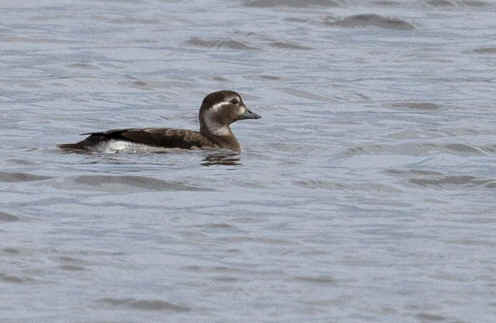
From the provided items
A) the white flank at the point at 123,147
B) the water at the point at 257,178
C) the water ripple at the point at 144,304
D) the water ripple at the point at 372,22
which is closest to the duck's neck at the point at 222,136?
the water at the point at 257,178

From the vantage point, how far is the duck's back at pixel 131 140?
16703mm

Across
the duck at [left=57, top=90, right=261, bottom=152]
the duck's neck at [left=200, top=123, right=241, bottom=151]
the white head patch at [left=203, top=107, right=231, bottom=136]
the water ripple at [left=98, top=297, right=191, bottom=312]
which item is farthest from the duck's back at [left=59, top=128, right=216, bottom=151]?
the water ripple at [left=98, top=297, right=191, bottom=312]

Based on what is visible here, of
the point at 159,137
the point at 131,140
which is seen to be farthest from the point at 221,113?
the point at 131,140

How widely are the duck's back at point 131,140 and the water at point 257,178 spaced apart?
0.13 metres

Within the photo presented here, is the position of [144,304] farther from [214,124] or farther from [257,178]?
[214,124]

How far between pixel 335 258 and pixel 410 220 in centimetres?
160

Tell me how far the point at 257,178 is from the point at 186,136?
2024 mm

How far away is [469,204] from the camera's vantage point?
14.1m

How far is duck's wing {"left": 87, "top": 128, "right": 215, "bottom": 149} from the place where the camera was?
55.1ft

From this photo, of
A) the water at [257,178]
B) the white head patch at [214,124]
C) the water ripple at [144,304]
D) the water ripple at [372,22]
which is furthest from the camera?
the water ripple at [372,22]

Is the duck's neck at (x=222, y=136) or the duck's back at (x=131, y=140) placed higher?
the duck's back at (x=131, y=140)

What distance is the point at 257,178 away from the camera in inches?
612

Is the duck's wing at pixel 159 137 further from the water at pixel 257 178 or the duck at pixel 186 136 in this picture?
the water at pixel 257 178

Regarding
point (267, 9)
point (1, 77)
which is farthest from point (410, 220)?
point (267, 9)
